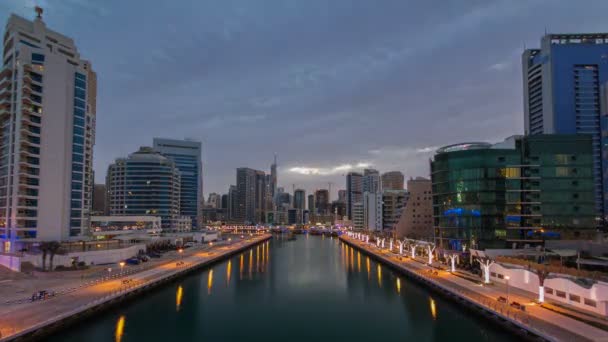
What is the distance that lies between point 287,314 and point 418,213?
385ft

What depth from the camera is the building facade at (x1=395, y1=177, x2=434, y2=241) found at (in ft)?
530

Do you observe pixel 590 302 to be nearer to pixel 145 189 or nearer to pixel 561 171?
pixel 561 171

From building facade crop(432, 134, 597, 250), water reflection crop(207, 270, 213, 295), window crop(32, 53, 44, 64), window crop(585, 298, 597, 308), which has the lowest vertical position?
water reflection crop(207, 270, 213, 295)

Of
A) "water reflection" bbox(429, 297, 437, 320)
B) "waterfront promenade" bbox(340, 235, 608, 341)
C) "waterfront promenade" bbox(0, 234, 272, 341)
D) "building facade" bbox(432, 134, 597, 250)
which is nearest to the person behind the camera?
"waterfront promenade" bbox(340, 235, 608, 341)

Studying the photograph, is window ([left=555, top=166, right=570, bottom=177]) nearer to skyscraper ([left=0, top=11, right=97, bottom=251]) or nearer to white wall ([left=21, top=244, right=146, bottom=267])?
white wall ([left=21, top=244, right=146, bottom=267])

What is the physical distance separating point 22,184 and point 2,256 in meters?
14.6

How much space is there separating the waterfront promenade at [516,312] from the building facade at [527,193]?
21.2m

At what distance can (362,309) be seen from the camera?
59062 millimetres

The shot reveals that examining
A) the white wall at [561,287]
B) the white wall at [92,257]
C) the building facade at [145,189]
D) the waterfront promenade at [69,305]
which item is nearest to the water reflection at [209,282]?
the waterfront promenade at [69,305]

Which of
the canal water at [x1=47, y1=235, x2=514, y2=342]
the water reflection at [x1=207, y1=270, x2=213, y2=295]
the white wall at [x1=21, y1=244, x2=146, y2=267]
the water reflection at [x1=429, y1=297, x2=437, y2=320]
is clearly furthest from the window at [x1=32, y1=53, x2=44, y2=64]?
the water reflection at [x1=429, y1=297, x2=437, y2=320]

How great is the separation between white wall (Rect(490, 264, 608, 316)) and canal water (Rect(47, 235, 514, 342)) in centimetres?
843

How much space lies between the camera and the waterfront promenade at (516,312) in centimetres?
3325

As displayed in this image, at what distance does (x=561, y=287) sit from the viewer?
44312mm

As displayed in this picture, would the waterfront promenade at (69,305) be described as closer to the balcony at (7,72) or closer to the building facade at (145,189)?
the balcony at (7,72)
